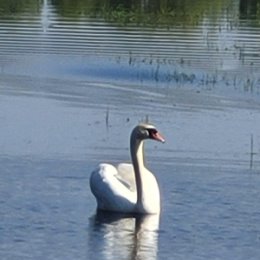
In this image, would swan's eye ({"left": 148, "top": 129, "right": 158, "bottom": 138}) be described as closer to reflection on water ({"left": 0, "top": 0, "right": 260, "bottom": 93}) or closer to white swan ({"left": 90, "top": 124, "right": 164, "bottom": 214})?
white swan ({"left": 90, "top": 124, "right": 164, "bottom": 214})

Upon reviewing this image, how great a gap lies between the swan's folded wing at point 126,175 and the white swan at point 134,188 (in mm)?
122

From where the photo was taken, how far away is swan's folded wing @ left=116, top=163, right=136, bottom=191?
16.6 meters

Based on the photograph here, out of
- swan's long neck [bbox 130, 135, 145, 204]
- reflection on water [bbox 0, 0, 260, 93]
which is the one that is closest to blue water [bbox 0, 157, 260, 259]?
swan's long neck [bbox 130, 135, 145, 204]

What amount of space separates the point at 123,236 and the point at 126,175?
6.88 ft

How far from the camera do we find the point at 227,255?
45.2 ft

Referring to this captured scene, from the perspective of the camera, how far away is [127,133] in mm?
20859

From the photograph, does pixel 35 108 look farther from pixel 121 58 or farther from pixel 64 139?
pixel 121 58

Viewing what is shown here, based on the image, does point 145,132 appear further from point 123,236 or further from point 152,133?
point 123,236

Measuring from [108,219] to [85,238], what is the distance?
1.36 m

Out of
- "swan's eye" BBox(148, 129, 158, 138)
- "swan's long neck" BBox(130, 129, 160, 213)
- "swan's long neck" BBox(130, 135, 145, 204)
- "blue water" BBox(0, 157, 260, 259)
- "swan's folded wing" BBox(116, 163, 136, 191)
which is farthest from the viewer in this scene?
"swan's folded wing" BBox(116, 163, 136, 191)

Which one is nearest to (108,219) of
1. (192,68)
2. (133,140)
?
(133,140)

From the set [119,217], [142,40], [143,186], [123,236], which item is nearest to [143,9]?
[142,40]

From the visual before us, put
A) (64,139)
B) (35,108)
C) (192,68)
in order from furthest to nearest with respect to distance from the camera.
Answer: (192,68)
(35,108)
(64,139)

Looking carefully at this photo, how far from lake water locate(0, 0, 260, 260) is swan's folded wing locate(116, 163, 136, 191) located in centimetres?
39
